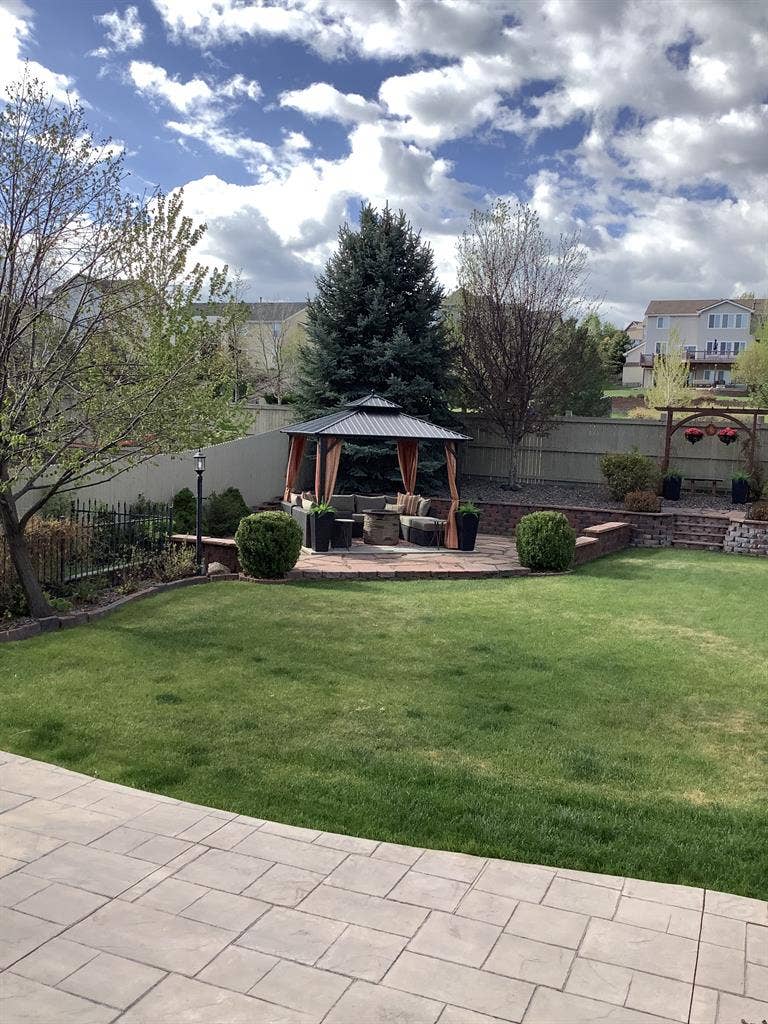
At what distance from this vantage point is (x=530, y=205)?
2016 centimetres

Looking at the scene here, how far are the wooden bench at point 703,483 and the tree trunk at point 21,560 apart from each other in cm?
1590

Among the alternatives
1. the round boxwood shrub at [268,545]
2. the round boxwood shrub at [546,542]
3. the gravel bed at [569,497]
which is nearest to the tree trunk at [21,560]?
the round boxwood shrub at [268,545]

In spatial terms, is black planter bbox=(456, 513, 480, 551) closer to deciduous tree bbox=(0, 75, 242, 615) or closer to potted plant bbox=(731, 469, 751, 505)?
deciduous tree bbox=(0, 75, 242, 615)

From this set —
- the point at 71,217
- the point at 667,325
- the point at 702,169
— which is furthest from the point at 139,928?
the point at 667,325

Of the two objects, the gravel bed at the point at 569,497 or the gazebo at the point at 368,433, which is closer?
the gazebo at the point at 368,433

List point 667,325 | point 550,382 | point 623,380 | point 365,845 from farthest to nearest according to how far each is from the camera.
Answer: point 623,380
point 667,325
point 550,382
point 365,845

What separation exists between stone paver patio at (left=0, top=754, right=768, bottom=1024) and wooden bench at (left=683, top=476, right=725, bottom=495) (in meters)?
17.5

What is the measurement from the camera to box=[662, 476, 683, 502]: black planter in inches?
741

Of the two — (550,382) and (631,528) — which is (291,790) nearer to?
(631,528)

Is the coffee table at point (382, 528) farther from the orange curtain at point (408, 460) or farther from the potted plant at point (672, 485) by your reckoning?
the potted plant at point (672, 485)

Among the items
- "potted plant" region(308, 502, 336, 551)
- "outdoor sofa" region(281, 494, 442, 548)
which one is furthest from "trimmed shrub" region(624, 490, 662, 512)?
"potted plant" region(308, 502, 336, 551)

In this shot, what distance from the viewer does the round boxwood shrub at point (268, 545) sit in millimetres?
11180

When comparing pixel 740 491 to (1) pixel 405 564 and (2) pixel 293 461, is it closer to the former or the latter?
(1) pixel 405 564

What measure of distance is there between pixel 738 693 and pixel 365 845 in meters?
4.11
